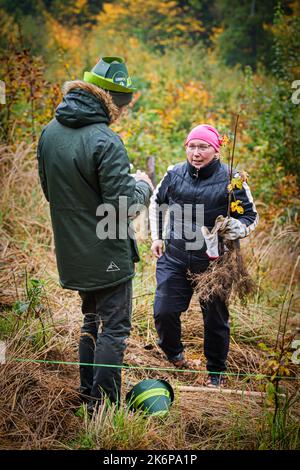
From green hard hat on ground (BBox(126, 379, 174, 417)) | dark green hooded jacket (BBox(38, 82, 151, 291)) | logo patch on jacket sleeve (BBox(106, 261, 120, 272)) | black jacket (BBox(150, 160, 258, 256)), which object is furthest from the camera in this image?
black jacket (BBox(150, 160, 258, 256))

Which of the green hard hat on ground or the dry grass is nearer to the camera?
the dry grass

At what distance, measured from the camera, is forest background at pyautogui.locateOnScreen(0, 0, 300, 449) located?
9.95 feet

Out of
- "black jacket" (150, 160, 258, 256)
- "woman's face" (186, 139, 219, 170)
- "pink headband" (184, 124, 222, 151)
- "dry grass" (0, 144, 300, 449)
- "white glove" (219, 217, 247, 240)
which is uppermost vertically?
"pink headband" (184, 124, 222, 151)

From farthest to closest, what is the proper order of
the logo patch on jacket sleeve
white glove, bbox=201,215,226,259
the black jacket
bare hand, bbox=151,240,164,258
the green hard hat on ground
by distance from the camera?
bare hand, bbox=151,240,164,258, the black jacket, white glove, bbox=201,215,226,259, the green hard hat on ground, the logo patch on jacket sleeve

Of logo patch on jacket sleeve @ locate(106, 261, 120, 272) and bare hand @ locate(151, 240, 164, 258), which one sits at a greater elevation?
logo patch on jacket sleeve @ locate(106, 261, 120, 272)

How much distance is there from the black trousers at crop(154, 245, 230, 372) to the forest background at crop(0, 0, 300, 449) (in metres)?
0.29

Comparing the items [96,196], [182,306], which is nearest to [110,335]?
[96,196]

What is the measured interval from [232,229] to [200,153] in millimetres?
584

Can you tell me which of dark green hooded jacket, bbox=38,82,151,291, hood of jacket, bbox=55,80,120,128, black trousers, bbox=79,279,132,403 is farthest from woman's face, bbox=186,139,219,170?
black trousers, bbox=79,279,132,403

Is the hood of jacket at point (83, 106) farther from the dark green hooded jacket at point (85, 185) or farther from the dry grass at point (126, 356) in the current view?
the dry grass at point (126, 356)

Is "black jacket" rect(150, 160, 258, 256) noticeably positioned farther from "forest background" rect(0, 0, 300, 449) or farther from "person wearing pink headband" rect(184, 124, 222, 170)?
"forest background" rect(0, 0, 300, 449)
